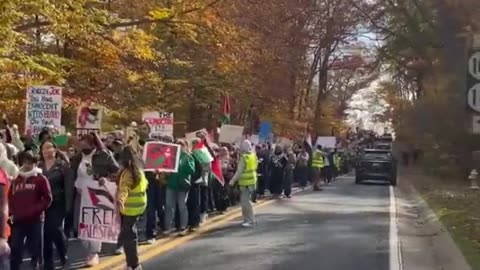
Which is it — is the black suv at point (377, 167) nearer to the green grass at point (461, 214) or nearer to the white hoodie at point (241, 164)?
the green grass at point (461, 214)

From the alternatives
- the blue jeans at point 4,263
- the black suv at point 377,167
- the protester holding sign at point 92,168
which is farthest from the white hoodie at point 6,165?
the black suv at point 377,167

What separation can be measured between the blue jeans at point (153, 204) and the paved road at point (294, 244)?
653 mm

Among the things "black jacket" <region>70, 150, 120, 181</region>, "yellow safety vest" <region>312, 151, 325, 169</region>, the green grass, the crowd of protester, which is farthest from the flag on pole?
"yellow safety vest" <region>312, 151, 325, 169</region>

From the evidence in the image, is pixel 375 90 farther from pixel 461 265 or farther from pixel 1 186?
pixel 1 186

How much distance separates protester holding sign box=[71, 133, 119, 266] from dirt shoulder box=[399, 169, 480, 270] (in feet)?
15.5

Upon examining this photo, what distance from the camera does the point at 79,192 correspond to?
11711 millimetres

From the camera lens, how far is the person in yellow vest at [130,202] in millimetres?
10609

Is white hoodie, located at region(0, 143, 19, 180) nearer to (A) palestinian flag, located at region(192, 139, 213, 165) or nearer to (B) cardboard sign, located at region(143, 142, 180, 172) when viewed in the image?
(B) cardboard sign, located at region(143, 142, 180, 172)

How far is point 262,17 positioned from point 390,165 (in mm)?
16220

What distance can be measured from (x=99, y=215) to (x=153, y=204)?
125 inches

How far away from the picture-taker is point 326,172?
137 feet

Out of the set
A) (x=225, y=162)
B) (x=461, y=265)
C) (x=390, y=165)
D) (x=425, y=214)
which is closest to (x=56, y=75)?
(x=225, y=162)

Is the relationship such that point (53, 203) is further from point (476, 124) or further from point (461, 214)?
point (461, 214)

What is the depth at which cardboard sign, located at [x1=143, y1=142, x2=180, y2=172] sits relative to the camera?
1434cm
